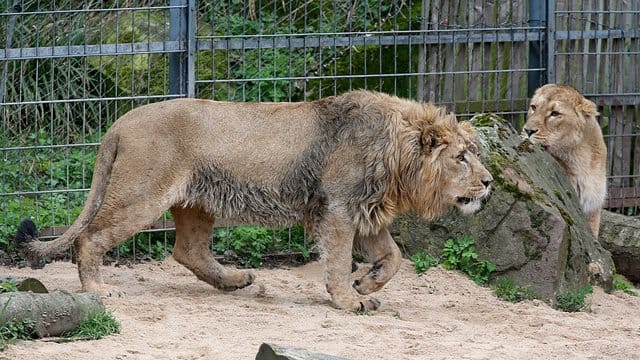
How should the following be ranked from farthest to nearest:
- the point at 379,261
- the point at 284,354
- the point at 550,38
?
1. the point at 550,38
2. the point at 379,261
3. the point at 284,354

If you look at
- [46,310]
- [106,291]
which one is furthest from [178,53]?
[46,310]

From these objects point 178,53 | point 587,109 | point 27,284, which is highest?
Answer: point 178,53

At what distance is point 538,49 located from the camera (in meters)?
10.6

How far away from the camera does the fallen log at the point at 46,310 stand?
239 inches

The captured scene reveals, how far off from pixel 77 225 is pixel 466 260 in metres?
3.18

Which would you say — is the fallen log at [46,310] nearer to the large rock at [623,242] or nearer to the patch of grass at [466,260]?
the patch of grass at [466,260]

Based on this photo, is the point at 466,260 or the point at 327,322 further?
the point at 466,260

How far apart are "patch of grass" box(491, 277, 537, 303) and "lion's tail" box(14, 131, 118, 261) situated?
10.4 feet

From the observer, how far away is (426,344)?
271 inches

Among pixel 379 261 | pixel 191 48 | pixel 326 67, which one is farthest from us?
pixel 326 67

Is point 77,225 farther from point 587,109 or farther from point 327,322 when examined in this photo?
point 587,109

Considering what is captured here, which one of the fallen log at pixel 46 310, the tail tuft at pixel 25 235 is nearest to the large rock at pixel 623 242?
the tail tuft at pixel 25 235

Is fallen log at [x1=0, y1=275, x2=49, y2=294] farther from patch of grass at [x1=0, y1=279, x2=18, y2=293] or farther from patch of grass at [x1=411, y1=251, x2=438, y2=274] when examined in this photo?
patch of grass at [x1=411, y1=251, x2=438, y2=274]

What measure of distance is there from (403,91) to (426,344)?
4492 millimetres
